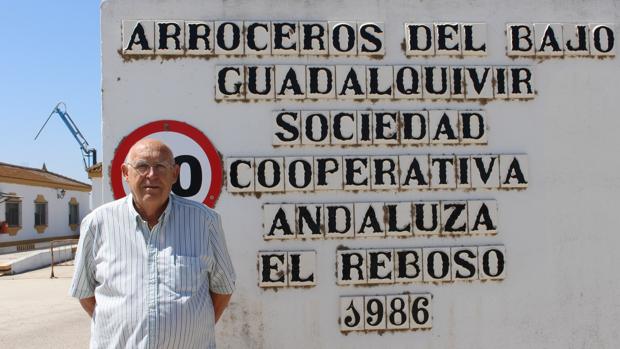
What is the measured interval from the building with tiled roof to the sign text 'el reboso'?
22458 millimetres

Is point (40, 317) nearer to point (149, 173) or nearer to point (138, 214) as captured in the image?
point (138, 214)

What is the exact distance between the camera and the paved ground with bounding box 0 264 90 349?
6.95 metres

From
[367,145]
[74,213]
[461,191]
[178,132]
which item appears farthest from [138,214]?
[74,213]

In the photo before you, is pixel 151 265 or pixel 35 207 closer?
pixel 151 265

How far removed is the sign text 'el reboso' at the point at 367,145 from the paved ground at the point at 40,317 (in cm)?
459

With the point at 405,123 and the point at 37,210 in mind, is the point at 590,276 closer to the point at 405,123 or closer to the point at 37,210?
the point at 405,123

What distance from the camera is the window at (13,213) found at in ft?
76.1

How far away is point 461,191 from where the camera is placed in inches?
140

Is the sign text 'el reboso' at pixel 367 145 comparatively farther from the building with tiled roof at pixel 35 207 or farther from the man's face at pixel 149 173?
the building with tiled roof at pixel 35 207

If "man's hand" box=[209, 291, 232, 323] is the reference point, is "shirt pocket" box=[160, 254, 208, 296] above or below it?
above

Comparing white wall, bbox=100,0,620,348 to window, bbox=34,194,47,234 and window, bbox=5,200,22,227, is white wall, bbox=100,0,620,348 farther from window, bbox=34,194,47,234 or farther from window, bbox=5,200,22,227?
window, bbox=34,194,47,234

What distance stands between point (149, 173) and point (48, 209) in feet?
90.5

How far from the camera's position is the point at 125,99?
337 centimetres

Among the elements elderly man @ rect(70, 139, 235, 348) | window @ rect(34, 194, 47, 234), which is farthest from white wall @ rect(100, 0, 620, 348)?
window @ rect(34, 194, 47, 234)
